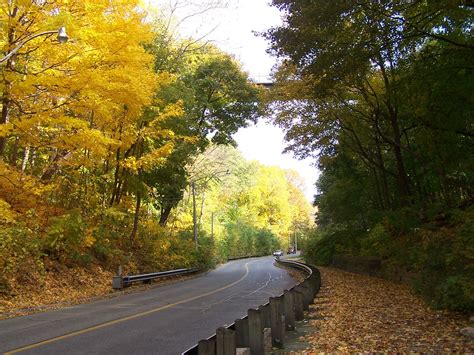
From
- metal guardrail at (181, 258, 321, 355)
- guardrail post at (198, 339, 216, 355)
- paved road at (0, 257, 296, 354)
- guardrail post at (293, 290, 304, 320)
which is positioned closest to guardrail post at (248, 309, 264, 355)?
metal guardrail at (181, 258, 321, 355)

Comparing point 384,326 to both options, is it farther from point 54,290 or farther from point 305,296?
point 54,290

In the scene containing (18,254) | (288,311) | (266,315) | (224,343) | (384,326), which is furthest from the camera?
(18,254)

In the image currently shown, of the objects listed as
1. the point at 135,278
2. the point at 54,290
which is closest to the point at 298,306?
the point at 54,290

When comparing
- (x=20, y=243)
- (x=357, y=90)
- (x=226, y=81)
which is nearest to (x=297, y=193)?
(x=226, y=81)

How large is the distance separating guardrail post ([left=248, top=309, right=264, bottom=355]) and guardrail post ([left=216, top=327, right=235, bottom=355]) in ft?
3.73

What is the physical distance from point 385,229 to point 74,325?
14.7m

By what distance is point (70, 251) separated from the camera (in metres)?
18.8

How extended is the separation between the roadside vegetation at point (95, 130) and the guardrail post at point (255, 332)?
9.76 metres

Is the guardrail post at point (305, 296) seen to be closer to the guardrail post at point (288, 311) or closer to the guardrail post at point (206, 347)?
the guardrail post at point (288, 311)

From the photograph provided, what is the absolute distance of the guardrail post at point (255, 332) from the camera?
6418 mm

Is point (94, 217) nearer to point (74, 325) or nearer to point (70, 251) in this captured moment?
point (70, 251)

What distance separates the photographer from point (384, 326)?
888cm

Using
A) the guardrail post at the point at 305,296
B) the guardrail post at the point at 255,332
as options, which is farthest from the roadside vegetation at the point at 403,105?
the guardrail post at the point at 255,332

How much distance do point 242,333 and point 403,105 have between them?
14951 millimetres
